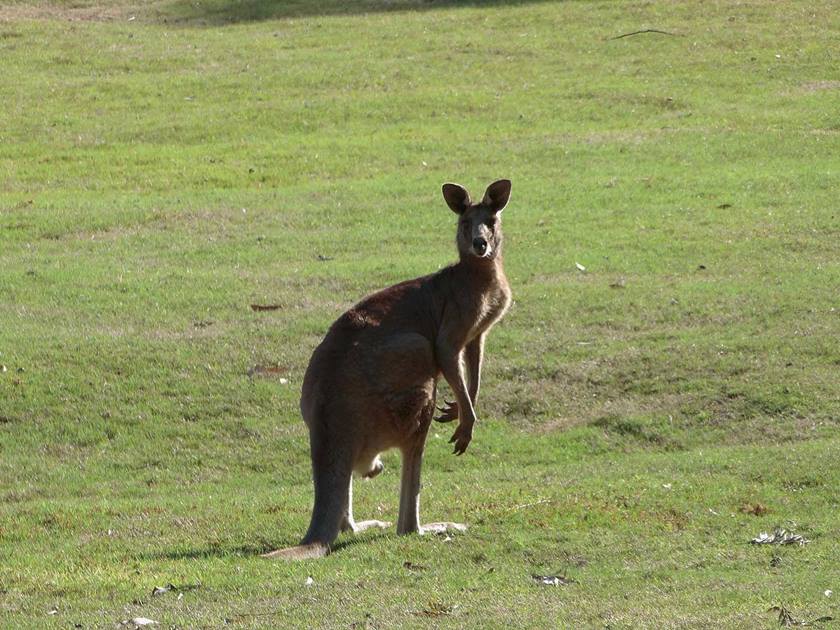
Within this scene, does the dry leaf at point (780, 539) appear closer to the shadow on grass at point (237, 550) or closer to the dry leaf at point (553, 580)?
the dry leaf at point (553, 580)

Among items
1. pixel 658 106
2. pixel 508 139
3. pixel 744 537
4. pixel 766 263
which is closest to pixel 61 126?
pixel 508 139

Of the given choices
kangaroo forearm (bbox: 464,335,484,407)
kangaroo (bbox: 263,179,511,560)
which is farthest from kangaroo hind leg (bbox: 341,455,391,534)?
kangaroo forearm (bbox: 464,335,484,407)

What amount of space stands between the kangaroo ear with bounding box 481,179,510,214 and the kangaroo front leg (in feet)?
3.03

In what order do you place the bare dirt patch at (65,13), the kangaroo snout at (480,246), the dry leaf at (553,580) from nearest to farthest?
the dry leaf at (553,580), the kangaroo snout at (480,246), the bare dirt patch at (65,13)

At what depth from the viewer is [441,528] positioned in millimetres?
8211

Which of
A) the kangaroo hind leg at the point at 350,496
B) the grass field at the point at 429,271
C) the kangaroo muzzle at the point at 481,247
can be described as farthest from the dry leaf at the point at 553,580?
the kangaroo muzzle at the point at 481,247

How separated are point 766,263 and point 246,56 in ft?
47.0

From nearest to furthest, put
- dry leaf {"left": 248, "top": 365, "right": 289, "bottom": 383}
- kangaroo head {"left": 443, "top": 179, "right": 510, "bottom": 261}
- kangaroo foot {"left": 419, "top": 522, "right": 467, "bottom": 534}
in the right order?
kangaroo foot {"left": 419, "top": 522, "right": 467, "bottom": 534} → kangaroo head {"left": 443, "top": 179, "right": 510, "bottom": 261} → dry leaf {"left": 248, "top": 365, "right": 289, "bottom": 383}

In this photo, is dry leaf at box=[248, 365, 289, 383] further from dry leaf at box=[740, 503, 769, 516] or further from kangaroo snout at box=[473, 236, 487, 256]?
dry leaf at box=[740, 503, 769, 516]

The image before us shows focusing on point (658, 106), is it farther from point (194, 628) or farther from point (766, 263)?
point (194, 628)

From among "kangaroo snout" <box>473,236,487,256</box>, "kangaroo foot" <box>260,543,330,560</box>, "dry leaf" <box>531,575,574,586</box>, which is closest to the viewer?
"dry leaf" <box>531,575,574,586</box>

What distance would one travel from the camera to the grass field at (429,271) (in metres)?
7.45

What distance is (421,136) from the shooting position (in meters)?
22.3

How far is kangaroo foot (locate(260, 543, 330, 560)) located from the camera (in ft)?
25.2
